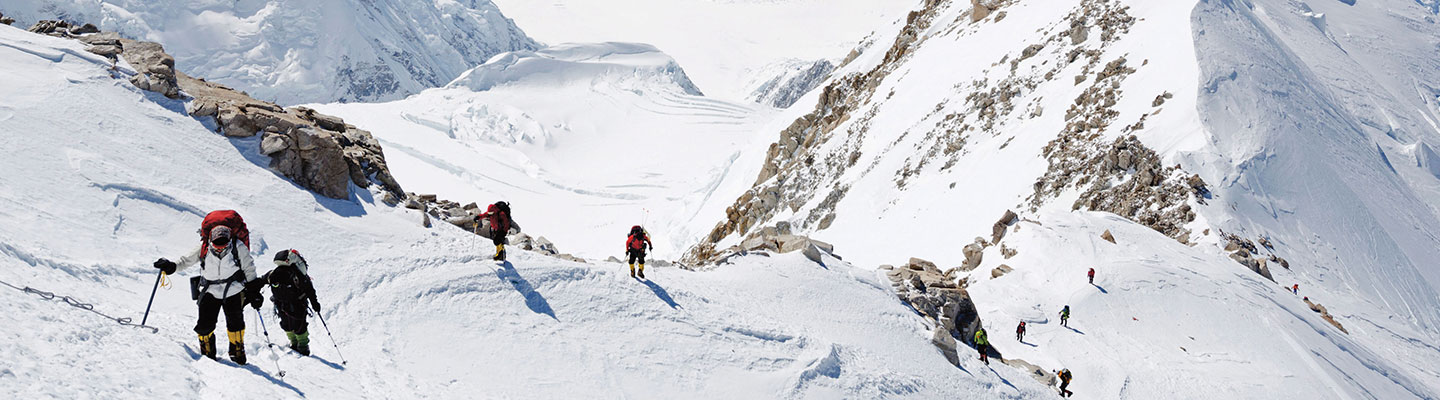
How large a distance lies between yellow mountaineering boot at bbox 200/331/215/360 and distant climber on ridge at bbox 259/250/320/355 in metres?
0.81

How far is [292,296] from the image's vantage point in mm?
8273

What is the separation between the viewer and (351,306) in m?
10.3

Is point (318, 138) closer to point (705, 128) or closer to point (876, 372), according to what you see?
point (876, 372)

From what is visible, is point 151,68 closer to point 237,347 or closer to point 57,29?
point 57,29

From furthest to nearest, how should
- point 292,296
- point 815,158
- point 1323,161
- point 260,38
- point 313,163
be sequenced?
1. point 260,38
2. point 815,158
3. point 1323,161
4. point 313,163
5. point 292,296

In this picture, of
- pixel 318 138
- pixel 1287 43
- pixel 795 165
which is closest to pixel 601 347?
pixel 318 138

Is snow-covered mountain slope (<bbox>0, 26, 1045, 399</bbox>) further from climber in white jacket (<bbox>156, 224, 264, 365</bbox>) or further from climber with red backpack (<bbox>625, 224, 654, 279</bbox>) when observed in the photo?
climber with red backpack (<bbox>625, 224, 654, 279</bbox>)

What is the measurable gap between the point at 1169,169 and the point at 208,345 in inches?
1044

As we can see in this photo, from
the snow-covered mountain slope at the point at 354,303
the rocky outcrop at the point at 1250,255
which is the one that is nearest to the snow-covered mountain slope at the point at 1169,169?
the rocky outcrop at the point at 1250,255

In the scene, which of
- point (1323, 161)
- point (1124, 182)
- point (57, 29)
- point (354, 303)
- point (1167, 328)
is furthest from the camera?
point (1323, 161)

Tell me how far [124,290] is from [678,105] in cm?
8460

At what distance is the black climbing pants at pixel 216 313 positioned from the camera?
743 cm

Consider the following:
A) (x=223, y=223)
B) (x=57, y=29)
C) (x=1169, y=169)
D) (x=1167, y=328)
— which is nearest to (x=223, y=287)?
(x=223, y=223)

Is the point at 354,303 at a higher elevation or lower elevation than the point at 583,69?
higher
